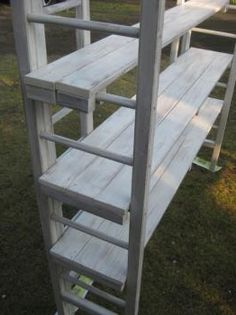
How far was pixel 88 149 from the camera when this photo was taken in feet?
4.89

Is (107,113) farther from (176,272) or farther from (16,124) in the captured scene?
(176,272)

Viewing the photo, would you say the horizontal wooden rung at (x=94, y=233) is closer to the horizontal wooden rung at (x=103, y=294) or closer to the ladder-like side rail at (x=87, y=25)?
the horizontal wooden rung at (x=103, y=294)

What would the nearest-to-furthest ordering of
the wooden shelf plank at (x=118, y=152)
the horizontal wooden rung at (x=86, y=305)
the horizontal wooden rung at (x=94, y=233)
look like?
1. the wooden shelf plank at (x=118, y=152)
2. the horizontal wooden rung at (x=94, y=233)
3. the horizontal wooden rung at (x=86, y=305)

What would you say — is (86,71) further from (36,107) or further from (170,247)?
(170,247)

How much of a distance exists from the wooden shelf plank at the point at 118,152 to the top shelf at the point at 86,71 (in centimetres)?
50

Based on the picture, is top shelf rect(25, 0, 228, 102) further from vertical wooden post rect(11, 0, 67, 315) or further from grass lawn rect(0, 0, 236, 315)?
grass lawn rect(0, 0, 236, 315)

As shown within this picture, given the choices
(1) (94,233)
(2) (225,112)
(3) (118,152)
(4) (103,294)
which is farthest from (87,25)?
(2) (225,112)

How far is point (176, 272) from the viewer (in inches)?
111

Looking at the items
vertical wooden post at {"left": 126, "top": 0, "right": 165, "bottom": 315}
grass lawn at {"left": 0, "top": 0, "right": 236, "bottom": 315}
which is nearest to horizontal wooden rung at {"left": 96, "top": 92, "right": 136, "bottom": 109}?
vertical wooden post at {"left": 126, "top": 0, "right": 165, "bottom": 315}

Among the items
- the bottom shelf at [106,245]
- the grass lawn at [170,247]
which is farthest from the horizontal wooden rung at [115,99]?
the grass lawn at [170,247]

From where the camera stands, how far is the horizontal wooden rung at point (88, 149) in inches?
56.4

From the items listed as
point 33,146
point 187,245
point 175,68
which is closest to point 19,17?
point 33,146

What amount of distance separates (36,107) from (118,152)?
0.54 m

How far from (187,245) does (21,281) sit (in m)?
1.35
